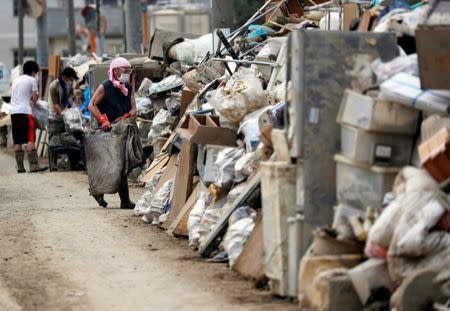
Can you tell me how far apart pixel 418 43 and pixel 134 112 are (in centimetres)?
711

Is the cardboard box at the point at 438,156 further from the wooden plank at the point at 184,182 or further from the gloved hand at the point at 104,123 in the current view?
the gloved hand at the point at 104,123

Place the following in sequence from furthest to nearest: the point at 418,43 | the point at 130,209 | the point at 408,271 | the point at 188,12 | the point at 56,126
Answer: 1. the point at 188,12
2. the point at 56,126
3. the point at 130,209
4. the point at 418,43
5. the point at 408,271

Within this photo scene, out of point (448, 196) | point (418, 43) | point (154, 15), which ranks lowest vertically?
point (154, 15)

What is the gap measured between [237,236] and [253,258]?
1.65 feet

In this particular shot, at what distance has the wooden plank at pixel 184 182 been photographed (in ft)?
45.0

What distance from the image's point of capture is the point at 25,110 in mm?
22594

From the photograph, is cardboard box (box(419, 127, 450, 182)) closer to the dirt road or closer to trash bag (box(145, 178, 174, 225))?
the dirt road

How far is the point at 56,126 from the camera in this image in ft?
76.6

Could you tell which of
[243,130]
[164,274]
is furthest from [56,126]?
[164,274]

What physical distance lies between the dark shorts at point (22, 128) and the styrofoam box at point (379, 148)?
13967mm

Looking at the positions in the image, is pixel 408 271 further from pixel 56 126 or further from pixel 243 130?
pixel 56 126

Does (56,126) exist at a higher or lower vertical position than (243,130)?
lower

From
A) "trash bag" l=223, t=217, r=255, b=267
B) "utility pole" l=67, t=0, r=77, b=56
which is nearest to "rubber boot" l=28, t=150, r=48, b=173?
"trash bag" l=223, t=217, r=255, b=267

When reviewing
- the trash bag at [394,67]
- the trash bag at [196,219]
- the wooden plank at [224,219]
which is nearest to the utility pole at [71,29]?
the trash bag at [196,219]
